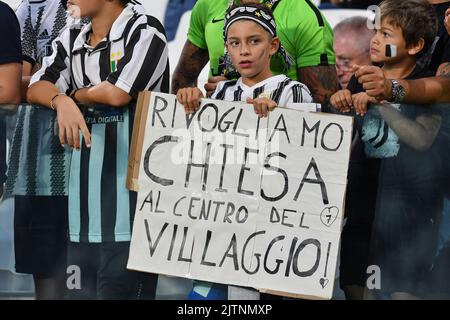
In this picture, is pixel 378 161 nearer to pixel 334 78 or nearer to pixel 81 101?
pixel 334 78

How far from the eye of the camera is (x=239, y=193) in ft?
22.7

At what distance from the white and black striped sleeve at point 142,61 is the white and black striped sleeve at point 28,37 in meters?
1.08

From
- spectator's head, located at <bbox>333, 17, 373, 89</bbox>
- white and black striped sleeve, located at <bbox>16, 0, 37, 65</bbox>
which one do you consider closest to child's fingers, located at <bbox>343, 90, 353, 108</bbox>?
spectator's head, located at <bbox>333, 17, 373, 89</bbox>

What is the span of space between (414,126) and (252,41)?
97 cm

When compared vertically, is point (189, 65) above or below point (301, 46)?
below

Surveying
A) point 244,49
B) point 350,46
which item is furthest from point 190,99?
point 350,46

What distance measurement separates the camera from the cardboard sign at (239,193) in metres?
6.88

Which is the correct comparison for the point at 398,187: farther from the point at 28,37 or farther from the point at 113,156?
the point at 28,37

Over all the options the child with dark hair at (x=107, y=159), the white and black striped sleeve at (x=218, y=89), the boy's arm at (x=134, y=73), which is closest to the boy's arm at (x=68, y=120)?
the child with dark hair at (x=107, y=159)

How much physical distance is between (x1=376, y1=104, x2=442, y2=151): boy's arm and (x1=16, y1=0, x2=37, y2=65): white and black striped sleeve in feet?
7.35

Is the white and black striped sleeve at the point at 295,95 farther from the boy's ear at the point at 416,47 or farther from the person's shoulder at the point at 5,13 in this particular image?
the person's shoulder at the point at 5,13

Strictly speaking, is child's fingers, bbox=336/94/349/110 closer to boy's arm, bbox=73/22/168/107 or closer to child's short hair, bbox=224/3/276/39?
child's short hair, bbox=224/3/276/39

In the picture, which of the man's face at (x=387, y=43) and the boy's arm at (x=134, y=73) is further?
the man's face at (x=387, y=43)

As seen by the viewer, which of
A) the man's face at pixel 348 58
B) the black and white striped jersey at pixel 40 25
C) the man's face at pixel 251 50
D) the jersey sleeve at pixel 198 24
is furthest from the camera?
the man's face at pixel 348 58
